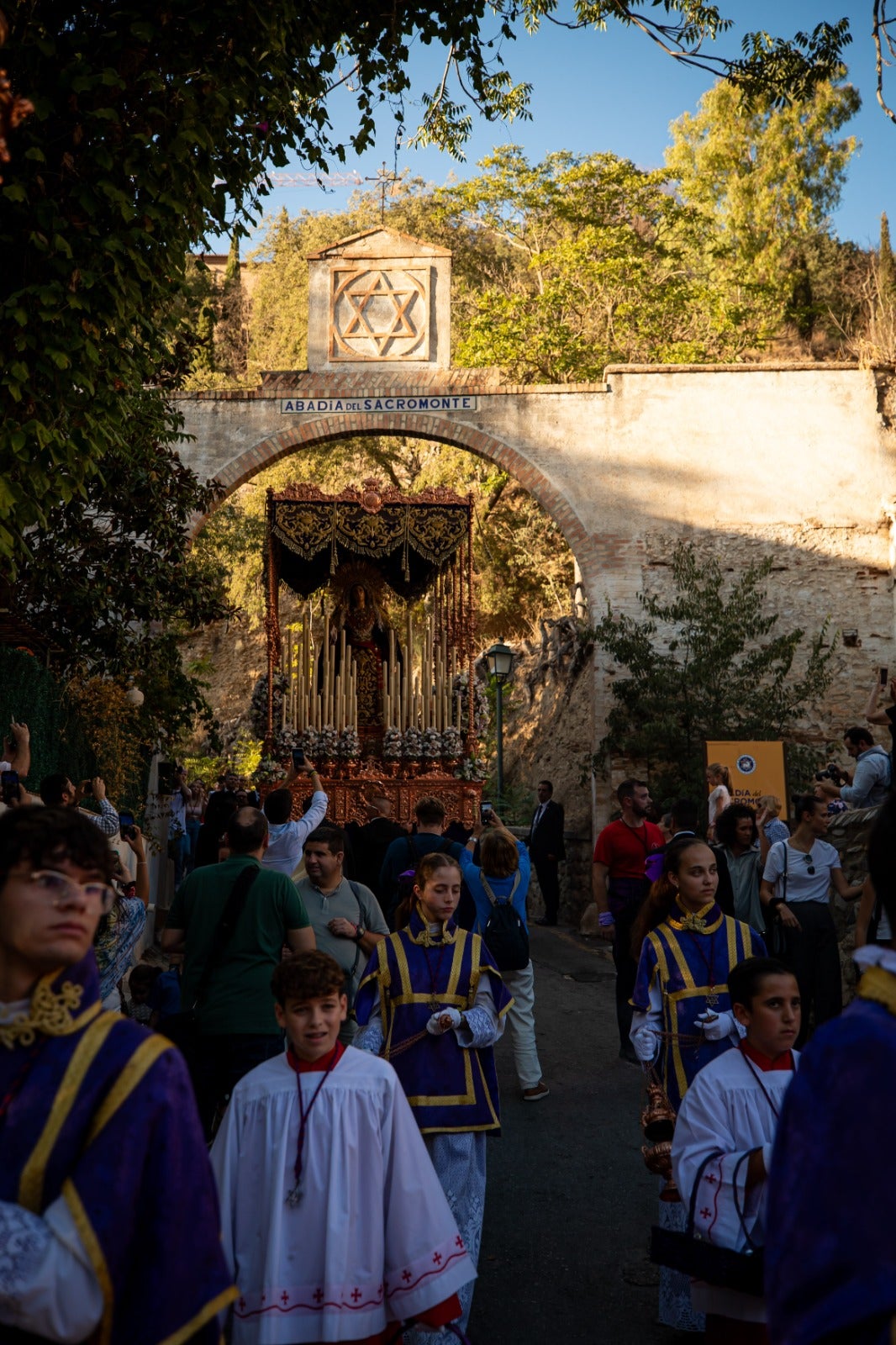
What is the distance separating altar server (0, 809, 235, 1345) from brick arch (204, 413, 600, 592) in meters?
16.9

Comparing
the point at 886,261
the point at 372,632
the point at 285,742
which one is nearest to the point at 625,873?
the point at 285,742

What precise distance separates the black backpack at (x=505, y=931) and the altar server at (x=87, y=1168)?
17.8ft

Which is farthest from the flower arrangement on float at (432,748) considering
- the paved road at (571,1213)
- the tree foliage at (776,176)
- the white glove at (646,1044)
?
the tree foliage at (776,176)

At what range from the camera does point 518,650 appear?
28578 millimetres

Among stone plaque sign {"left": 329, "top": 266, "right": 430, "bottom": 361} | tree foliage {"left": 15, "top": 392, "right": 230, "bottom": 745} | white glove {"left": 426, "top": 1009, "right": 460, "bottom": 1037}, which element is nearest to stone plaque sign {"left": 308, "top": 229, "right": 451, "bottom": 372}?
stone plaque sign {"left": 329, "top": 266, "right": 430, "bottom": 361}

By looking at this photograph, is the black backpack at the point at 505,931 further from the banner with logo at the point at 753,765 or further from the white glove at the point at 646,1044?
the banner with logo at the point at 753,765

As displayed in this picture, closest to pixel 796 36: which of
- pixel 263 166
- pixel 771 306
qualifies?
pixel 263 166

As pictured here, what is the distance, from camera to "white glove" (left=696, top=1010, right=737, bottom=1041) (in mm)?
4785

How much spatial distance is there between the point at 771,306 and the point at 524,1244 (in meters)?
33.3

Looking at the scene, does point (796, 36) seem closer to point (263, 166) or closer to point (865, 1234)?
point (263, 166)

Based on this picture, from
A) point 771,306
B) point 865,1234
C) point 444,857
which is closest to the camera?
point 865,1234

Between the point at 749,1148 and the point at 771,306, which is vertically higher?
the point at 771,306

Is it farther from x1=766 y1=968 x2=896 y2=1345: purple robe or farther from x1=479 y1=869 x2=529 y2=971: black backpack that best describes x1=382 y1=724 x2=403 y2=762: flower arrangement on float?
x1=766 y1=968 x2=896 y2=1345: purple robe

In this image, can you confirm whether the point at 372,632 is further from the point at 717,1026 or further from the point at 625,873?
the point at 717,1026
